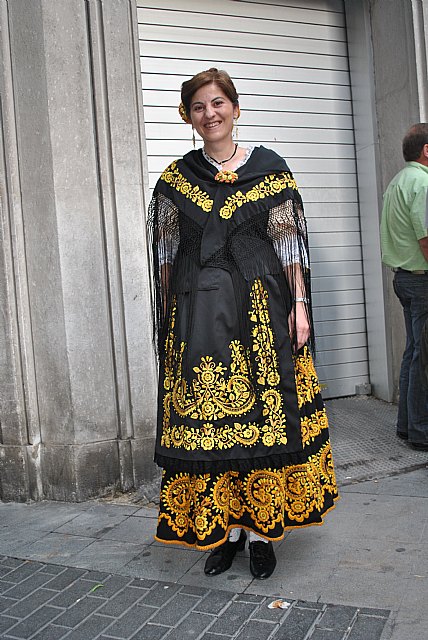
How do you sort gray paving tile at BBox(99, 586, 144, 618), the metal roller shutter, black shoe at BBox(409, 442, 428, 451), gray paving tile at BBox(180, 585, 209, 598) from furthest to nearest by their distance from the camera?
the metal roller shutter → black shoe at BBox(409, 442, 428, 451) → gray paving tile at BBox(180, 585, 209, 598) → gray paving tile at BBox(99, 586, 144, 618)

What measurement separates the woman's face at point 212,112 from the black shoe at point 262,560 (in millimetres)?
1864

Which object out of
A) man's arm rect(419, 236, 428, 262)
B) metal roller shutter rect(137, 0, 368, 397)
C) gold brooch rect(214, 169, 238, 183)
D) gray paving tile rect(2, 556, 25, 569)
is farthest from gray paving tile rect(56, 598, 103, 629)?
metal roller shutter rect(137, 0, 368, 397)

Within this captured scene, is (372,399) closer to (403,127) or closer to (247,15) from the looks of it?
(403,127)

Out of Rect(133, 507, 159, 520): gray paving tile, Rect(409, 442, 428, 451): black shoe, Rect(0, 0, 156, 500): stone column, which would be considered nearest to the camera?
Rect(133, 507, 159, 520): gray paving tile

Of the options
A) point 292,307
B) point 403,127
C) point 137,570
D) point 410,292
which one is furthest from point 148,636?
point 403,127

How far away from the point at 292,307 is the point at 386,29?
3.57 metres

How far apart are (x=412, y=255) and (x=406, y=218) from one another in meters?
0.25

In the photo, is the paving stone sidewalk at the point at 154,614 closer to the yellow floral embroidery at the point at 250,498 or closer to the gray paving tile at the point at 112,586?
the gray paving tile at the point at 112,586

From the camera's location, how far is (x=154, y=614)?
9.87ft

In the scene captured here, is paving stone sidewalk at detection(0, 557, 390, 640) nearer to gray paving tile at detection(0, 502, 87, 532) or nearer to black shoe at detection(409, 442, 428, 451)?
gray paving tile at detection(0, 502, 87, 532)

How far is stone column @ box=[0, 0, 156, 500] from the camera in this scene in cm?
448

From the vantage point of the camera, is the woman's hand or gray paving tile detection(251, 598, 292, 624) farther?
the woman's hand

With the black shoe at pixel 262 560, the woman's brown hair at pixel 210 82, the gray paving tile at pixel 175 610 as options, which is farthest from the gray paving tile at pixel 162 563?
the woman's brown hair at pixel 210 82

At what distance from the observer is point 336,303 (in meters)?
6.34
